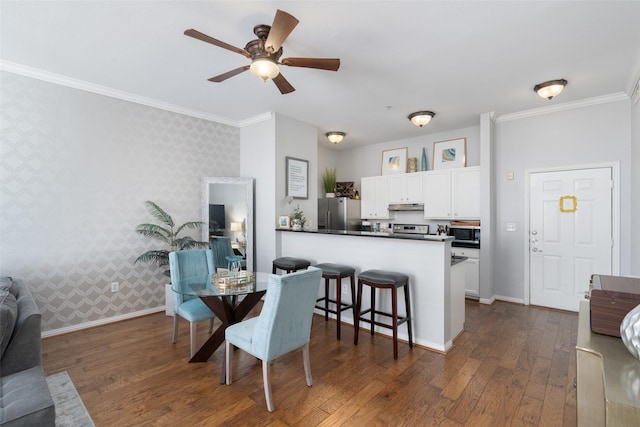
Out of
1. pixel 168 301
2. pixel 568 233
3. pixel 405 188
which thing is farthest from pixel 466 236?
pixel 168 301

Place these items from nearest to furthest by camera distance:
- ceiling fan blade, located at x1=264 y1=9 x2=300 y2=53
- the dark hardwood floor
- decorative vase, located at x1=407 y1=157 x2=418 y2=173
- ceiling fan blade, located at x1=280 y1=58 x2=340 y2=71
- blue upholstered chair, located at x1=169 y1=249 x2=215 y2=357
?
ceiling fan blade, located at x1=264 y1=9 x2=300 y2=53 < the dark hardwood floor < ceiling fan blade, located at x1=280 y1=58 x2=340 y2=71 < blue upholstered chair, located at x1=169 y1=249 x2=215 y2=357 < decorative vase, located at x1=407 y1=157 x2=418 y2=173

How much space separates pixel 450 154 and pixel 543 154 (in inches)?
53.8

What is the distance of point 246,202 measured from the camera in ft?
15.4

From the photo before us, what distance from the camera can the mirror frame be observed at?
14.8ft

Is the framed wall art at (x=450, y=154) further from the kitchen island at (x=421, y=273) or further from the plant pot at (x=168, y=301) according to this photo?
the plant pot at (x=168, y=301)

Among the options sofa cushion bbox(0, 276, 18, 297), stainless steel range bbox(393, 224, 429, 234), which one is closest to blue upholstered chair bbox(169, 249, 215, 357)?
sofa cushion bbox(0, 276, 18, 297)

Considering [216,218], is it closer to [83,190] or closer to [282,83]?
[83,190]

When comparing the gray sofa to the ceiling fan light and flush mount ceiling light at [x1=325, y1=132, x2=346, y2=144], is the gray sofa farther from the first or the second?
flush mount ceiling light at [x1=325, y1=132, x2=346, y2=144]

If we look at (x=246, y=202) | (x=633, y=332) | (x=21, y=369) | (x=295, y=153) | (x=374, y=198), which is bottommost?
(x=21, y=369)

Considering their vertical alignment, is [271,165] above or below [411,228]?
above

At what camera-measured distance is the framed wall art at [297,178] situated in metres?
4.61

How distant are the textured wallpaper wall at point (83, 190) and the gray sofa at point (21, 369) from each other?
1.27 m

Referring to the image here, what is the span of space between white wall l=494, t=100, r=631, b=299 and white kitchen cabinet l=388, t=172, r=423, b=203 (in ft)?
4.08

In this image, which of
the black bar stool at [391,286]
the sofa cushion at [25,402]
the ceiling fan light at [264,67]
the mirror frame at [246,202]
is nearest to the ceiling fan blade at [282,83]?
the ceiling fan light at [264,67]
